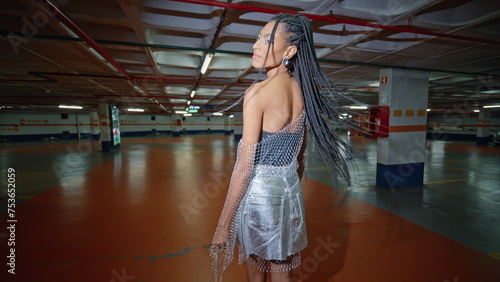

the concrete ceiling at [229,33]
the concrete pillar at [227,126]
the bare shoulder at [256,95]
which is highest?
the concrete ceiling at [229,33]

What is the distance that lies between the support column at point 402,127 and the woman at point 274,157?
181 inches

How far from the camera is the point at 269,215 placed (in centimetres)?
99

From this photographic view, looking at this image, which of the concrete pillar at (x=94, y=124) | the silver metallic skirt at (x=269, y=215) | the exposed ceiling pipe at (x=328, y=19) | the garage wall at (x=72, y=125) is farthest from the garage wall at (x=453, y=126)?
the concrete pillar at (x=94, y=124)

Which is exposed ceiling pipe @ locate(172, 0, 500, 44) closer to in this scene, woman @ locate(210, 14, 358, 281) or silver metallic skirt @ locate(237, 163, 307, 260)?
woman @ locate(210, 14, 358, 281)

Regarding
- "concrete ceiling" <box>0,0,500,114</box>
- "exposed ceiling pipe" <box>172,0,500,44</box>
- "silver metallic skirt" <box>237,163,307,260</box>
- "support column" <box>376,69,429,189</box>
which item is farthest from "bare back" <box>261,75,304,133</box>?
"support column" <box>376,69,429,189</box>

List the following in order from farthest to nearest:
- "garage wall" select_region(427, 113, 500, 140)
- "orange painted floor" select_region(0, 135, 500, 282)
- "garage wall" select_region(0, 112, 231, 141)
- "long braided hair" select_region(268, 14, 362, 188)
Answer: "garage wall" select_region(427, 113, 500, 140) < "garage wall" select_region(0, 112, 231, 141) < "orange painted floor" select_region(0, 135, 500, 282) < "long braided hair" select_region(268, 14, 362, 188)

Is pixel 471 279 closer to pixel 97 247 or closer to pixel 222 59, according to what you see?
pixel 97 247

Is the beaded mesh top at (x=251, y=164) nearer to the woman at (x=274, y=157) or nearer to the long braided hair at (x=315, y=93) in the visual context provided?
the woman at (x=274, y=157)

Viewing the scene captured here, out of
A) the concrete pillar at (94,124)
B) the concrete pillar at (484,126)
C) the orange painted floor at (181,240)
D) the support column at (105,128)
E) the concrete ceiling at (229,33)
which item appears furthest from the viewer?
the concrete pillar at (94,124)

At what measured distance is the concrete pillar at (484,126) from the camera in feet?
50.2

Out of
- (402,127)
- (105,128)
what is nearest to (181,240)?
(402,127)

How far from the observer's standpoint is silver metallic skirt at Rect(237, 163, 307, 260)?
39.0 inches

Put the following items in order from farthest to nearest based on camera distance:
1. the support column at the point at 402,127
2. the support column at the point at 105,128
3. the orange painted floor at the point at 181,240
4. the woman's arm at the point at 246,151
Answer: the support column at the point at 105,128 → the support column at the point at 402,127 → the orange painted floor at the point at 181,240 → the woman's arm at the point at 246,151

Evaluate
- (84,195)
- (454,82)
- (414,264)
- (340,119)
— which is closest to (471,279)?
(414,264)
